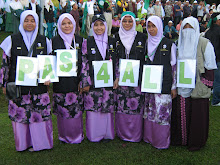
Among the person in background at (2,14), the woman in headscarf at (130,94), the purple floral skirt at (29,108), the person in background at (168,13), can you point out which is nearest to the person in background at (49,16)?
the person in background at (2,14)

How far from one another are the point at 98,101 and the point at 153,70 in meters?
1.11

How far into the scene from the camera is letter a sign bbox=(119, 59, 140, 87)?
449 cm

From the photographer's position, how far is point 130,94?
4.65 meters

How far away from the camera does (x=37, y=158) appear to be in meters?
4.34

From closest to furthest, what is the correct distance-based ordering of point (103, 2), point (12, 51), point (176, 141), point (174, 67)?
point (12, 51) < point (174, 67) < point (176, 141) < point (103, 2)

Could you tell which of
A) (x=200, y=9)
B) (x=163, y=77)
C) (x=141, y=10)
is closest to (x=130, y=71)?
(x=163, y=77)

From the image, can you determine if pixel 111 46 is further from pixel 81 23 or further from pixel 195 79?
pixel 81 23

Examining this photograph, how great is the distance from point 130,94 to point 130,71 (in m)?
0.43

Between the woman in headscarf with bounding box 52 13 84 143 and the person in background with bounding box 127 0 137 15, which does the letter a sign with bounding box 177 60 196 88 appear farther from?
the person in background with bounding box 127 0 137 15

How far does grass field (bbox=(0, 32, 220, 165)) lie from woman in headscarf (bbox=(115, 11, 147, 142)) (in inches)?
10.1

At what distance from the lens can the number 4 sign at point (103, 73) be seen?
454 cm

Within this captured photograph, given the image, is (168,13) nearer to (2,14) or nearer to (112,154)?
(2,14)

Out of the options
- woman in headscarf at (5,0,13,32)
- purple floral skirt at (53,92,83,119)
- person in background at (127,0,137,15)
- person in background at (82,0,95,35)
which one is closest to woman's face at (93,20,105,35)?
purple floral skirt at (53,92,83,119)

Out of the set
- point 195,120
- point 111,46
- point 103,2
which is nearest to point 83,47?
point 111,46
